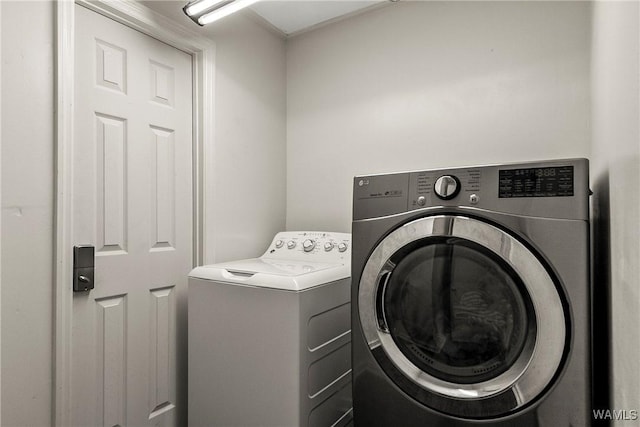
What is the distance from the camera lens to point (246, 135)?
2125 millimetres

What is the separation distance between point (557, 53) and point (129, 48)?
195cm

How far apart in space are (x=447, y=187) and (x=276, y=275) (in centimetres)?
71

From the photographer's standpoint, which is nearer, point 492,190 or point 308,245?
point 492,190

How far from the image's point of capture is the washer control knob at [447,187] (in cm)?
113

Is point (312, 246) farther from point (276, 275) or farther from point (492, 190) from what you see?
point (492, 190)

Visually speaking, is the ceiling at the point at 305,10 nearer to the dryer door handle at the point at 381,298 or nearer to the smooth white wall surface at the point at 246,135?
the smooth white wall surface at the point at 246,135

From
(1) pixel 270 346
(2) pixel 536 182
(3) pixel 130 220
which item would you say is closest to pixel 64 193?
(3) pixel 130 220

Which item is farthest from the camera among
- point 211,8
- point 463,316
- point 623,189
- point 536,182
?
point 211,8

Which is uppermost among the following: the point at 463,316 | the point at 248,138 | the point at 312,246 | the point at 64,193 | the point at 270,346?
the point at 248,138

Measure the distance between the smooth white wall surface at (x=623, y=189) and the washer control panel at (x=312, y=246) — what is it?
→ 1.11 m

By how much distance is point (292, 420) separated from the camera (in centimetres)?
130

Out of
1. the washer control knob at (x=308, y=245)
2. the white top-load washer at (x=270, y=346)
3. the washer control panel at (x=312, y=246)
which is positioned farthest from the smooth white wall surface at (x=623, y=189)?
the washer control knob at (x=308, y=245)

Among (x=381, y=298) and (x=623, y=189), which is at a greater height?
(x=623, y=189)

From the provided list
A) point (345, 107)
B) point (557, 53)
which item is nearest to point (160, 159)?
point (345, 107)
